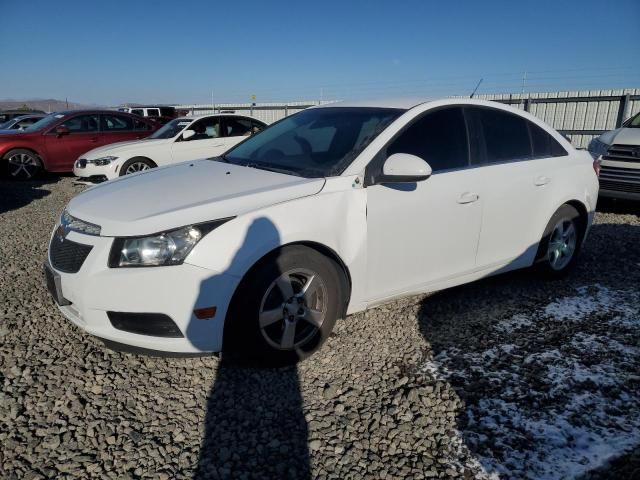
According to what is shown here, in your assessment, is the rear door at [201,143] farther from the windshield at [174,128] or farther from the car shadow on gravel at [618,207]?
the car shadow on gravel at [618,207]

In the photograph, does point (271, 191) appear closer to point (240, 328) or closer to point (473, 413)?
point (240, 328)

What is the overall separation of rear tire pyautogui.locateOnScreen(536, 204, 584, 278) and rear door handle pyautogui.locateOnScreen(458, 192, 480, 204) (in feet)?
3.43

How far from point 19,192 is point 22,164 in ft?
5.20

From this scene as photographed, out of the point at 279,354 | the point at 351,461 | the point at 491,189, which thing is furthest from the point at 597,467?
the point at 491,189

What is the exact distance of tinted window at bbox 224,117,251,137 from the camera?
9852mm

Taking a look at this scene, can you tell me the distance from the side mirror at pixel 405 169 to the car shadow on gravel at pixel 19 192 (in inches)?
285

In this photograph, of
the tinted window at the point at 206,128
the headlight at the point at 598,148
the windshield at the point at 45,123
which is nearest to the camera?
the headlight at the point at 598,148

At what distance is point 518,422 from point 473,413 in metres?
0.22

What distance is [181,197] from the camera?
2826 mm

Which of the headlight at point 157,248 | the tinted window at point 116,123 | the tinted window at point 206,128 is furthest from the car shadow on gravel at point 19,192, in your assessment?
the headlight at point 157,248

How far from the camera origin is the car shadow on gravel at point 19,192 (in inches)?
327

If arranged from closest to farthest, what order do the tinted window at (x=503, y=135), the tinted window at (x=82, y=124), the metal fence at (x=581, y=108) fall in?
the tinted window at (x=503, y=135) → the tinted window at (x=82, y=124) → the metal fence at (x=581, y=108)

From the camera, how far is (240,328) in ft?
8.86

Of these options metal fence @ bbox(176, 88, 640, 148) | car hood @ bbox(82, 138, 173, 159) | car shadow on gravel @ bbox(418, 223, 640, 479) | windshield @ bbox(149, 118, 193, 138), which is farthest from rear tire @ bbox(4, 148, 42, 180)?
car shadow on gravel @ bbox(418, 223, 640, 479)
